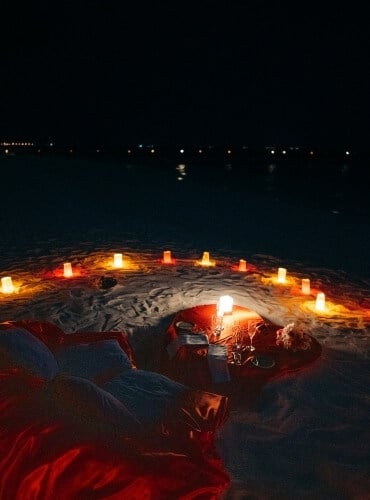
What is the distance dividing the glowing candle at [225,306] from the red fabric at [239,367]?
18 cm

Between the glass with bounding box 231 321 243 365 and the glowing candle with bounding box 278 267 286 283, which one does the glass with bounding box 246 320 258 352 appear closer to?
the glass with bounding box 231 321 243 365

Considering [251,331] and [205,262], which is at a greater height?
[251,331]

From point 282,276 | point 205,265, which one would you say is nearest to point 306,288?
point 282,276

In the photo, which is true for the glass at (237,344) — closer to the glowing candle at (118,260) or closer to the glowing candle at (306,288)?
the glowing candle at (306,288)

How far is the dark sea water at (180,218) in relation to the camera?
1095 centimetres

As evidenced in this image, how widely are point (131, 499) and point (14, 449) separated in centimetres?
83

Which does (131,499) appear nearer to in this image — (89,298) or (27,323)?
(27,323)

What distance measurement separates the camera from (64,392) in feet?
9.09

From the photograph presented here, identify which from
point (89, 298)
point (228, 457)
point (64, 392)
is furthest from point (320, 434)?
point (89, 298)

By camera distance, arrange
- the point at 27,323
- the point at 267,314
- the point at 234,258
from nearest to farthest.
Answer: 1. the point at 27,323
2. the point at 267,314
3. the point at 234,258

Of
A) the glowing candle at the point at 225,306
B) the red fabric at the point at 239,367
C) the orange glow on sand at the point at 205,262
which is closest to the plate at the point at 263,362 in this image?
the red fabric at the point at 239,367

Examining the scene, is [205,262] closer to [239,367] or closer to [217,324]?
[217,324]

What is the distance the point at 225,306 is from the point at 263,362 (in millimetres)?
1068

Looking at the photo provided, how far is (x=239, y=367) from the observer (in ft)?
13.0
